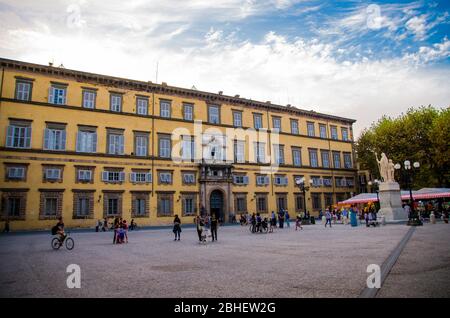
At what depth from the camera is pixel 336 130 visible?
49.2 m

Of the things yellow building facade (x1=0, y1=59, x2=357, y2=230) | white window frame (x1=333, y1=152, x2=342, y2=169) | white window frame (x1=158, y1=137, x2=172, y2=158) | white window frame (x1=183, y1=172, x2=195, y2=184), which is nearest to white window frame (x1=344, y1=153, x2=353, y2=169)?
white window frame (x1=333, y1=152, x2=342, y2=169)

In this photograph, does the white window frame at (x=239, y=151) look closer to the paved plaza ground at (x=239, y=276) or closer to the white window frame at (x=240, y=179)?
the white window frame at (x=240, y=179)

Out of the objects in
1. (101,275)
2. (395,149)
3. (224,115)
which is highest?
(224,115)

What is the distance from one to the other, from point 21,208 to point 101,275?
23.4 m

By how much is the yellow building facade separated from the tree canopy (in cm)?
972

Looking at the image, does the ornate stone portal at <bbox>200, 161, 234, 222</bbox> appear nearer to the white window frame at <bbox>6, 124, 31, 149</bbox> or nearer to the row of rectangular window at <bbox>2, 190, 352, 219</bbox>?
the row of rectangular window at <bbox>2, 190, 352, 219</bbox>

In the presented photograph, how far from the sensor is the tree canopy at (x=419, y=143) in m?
37.1

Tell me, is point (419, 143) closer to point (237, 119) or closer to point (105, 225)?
point (237, 119)

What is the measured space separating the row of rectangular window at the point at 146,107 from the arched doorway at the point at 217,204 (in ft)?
28.3

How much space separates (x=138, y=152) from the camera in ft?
106

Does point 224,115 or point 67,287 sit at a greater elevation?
point 224,115
